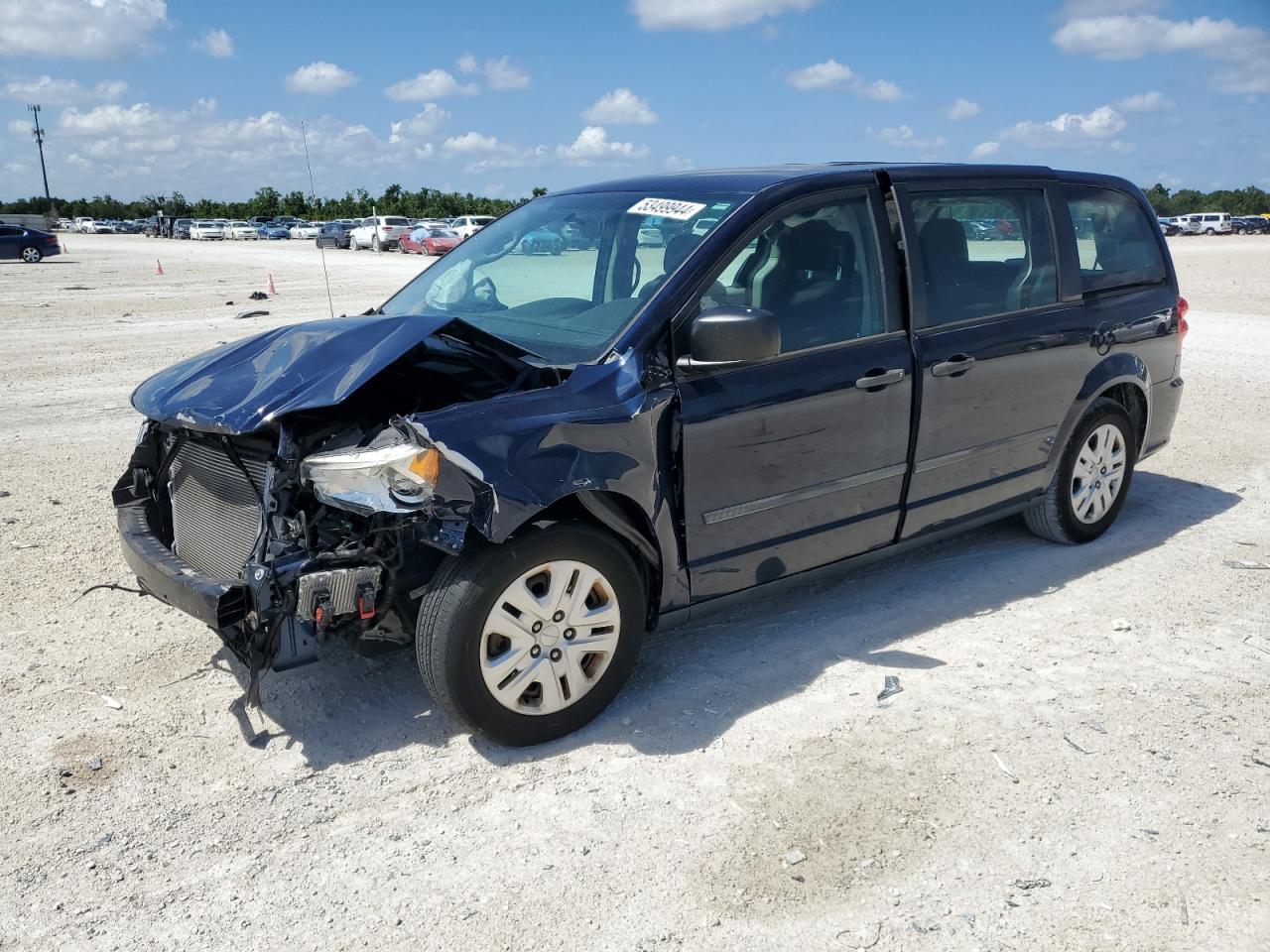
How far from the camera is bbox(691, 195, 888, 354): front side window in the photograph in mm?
4031

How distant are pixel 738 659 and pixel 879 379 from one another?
50.1 inches

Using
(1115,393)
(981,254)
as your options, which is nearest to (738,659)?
(981,254)

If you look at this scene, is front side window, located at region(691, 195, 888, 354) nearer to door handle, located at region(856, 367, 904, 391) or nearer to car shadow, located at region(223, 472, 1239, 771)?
door handle, located at region(856, 367, 904, 391)

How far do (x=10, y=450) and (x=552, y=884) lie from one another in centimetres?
674

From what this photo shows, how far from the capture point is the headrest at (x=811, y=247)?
412 cm

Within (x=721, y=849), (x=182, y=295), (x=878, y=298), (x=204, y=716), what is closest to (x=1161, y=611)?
(x=878, y=298)

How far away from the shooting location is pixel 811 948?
264 cm

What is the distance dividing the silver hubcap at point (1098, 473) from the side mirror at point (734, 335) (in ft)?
8.22

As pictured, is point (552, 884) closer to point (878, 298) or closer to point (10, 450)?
point (878, 298)

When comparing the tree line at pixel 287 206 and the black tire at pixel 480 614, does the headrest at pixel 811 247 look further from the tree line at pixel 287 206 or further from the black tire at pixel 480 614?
the tree line at pixel 287 206

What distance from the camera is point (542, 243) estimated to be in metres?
4.64

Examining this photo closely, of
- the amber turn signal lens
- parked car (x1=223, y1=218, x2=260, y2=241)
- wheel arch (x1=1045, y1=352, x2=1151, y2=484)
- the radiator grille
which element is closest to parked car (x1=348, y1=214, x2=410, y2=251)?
parked car (x1=223, y1=218, x2=260, y2=241)

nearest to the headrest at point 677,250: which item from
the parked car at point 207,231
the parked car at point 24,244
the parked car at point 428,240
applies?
the parked car at point 428,240

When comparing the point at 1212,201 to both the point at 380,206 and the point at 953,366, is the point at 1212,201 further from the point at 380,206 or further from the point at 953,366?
the point at 953,366
